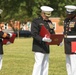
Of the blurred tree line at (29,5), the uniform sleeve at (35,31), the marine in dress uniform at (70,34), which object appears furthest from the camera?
the blurred tree line at (29,5)

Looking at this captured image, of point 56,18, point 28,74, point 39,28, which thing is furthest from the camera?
point 56,18

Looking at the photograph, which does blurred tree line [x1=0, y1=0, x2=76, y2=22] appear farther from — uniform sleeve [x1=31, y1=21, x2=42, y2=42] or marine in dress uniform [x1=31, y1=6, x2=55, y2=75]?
uniform sleeve [x1=31, y1=21, x2=42, y2=42]

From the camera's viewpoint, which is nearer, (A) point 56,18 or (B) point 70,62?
(B) point 70,62

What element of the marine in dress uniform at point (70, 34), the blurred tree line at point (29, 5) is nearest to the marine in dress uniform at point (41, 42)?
the marine in dress uniform at point (70, 34)

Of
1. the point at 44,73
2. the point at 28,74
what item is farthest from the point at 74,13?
the point at 28,74

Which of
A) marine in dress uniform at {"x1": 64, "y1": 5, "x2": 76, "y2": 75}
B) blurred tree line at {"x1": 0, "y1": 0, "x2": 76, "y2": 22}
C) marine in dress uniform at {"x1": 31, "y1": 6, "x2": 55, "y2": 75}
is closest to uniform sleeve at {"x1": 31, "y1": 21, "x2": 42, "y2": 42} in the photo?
marine in dress uniform at {"x1": 31, "y1": 6, "x2": 55, "y2": 75}

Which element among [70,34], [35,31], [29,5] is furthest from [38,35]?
[29,5]

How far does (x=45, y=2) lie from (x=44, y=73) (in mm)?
44463

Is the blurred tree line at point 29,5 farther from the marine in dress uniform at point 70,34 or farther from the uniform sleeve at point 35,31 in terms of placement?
the uniform sleeve at point 35,31

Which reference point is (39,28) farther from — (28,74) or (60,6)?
(60,6)

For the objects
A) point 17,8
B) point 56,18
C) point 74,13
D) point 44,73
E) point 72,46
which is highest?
point 74,13

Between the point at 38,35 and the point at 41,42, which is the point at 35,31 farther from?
the point at 41,42

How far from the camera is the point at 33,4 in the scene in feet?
182

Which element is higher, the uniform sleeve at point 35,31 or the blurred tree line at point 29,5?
the uniform sleeve at point 35,31
